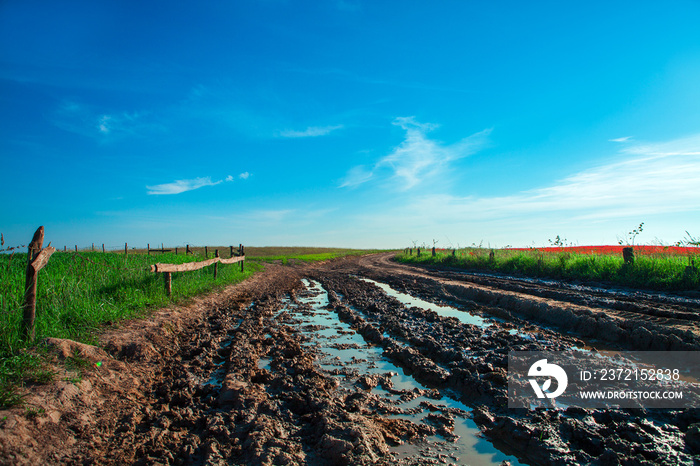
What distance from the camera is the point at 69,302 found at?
5.97 metres

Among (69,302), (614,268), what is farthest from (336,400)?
(614,268)

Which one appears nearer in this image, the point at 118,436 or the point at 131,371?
the point at 118,436

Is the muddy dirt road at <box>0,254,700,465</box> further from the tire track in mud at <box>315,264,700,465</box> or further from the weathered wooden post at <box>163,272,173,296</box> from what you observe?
the weathered wooden post at <box>163,272,173,296</box>

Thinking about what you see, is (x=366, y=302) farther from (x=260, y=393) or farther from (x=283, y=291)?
(x=260, y=393)

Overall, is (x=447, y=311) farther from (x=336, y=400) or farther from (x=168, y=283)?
(x=168, y=283)

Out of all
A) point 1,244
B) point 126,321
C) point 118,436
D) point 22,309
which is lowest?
point 118,436

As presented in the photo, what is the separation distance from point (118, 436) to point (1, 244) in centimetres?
323

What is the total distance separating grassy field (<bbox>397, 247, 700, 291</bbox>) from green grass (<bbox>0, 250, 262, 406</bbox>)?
15.2 metres

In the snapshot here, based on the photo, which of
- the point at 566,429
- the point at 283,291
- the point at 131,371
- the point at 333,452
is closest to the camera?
the point at 333,452

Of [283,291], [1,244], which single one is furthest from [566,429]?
[283,291]

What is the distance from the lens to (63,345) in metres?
4.38

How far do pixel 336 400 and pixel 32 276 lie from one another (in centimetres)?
453

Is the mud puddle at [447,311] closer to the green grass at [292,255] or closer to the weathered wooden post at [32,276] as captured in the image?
the weathered wooden post at [32,276]

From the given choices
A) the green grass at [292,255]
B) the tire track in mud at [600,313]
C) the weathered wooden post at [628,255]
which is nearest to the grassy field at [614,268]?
the weathered wooden post at [628,255]
